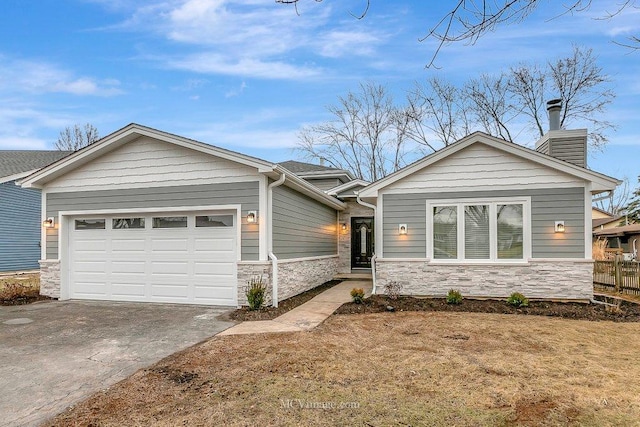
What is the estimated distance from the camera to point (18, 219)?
1551 cm

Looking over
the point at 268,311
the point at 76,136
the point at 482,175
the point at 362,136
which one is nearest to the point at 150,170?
the point at 268,311

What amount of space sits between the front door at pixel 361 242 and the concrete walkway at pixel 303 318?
3767 mm

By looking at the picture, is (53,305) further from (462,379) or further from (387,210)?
(462,379)

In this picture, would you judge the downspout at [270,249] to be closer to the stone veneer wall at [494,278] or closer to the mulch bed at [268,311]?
the mulch bed at [268,311]

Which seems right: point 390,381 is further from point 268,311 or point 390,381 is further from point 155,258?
point 155,258

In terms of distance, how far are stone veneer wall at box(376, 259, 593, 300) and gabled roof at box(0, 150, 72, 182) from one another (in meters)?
15.0

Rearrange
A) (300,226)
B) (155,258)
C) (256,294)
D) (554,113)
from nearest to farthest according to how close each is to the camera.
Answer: (256,294)
(155,258)
(554,113)
(300,226)

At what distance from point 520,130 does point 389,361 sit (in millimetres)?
22513

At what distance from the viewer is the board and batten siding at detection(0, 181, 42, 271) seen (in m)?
14.9

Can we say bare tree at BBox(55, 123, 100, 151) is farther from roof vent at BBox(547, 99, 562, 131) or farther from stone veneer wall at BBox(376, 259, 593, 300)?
roof vent at BBox(547, 99, 562, 131)

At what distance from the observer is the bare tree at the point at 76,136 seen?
30.4 meters

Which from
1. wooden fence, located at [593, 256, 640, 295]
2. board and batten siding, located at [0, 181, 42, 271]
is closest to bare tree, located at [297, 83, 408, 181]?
wooden fence, located at [593, 256, 640, 295]

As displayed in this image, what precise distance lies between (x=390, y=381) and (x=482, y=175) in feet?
20.5

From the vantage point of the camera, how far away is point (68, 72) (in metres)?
15.9
